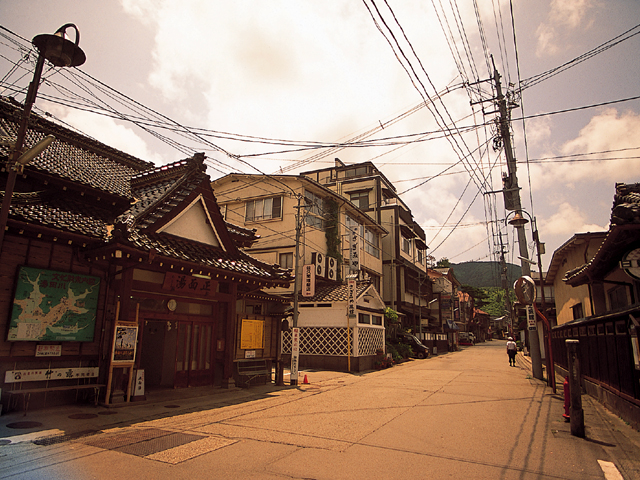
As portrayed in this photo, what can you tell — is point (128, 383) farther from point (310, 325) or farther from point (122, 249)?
point (310, 325)

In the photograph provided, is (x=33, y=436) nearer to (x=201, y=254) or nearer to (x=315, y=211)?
(x=201, y=254)

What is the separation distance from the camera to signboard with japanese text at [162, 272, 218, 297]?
1222 cm

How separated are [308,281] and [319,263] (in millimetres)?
2208

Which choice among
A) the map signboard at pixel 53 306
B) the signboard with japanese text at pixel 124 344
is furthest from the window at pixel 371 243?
the map signboard at pixel 53 306

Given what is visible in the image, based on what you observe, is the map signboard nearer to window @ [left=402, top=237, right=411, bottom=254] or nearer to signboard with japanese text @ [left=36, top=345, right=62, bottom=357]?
signboard with japanese text @ [left=36, top=345, right=62, bottom=357]

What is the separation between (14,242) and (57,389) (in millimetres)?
3685

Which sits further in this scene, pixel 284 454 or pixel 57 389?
pixel 57 389

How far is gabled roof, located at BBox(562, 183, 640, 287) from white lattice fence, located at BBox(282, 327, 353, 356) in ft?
43.5

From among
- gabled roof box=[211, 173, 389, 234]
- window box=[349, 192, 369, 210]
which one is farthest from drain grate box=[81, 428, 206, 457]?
window box=[349, 192, 369, 210]

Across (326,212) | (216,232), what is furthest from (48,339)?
(326,212)

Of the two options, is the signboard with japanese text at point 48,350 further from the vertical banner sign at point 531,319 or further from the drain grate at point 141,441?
the vertical banner sign at point 531,319

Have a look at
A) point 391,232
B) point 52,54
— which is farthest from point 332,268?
point 52,54

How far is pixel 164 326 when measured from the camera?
14.7 metres

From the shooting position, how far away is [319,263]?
81.2 ft
